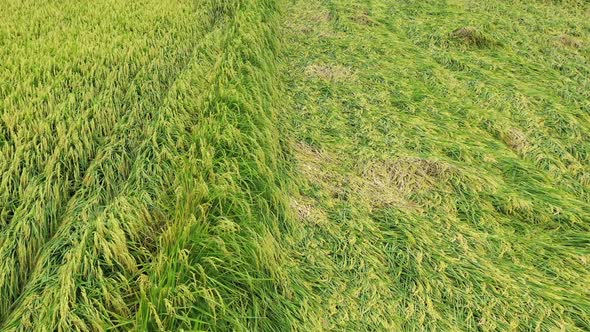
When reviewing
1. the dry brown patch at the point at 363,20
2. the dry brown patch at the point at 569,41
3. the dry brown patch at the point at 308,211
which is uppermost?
the dry brown patch at the point at 363,20

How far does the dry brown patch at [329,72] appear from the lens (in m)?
3.82

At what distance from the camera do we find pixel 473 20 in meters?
5.39

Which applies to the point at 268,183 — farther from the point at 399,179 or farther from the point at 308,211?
the point at 399,179

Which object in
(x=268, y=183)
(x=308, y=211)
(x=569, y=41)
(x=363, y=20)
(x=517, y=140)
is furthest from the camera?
(x=363, y=20)

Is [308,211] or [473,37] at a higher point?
[473,37]

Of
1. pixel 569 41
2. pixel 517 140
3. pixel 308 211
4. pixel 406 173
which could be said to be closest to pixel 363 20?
pixel 569 41

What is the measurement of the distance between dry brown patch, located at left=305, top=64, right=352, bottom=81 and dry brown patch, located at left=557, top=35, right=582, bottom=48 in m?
3.09

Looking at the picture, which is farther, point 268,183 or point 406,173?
point 406,173

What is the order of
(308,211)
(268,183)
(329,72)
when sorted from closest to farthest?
1. (268,183)
2. (308,211)
3. (329,72)

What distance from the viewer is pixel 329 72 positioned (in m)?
3.90

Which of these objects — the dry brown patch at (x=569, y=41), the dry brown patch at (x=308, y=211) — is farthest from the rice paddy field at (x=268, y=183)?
the dry brown patch at (x=569, y=41)

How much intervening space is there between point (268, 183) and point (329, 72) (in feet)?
6.76

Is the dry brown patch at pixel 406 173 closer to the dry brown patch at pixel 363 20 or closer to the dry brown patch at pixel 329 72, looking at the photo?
the dry brown patch at pixel 329 72

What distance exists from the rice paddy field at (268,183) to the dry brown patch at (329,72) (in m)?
0.02
